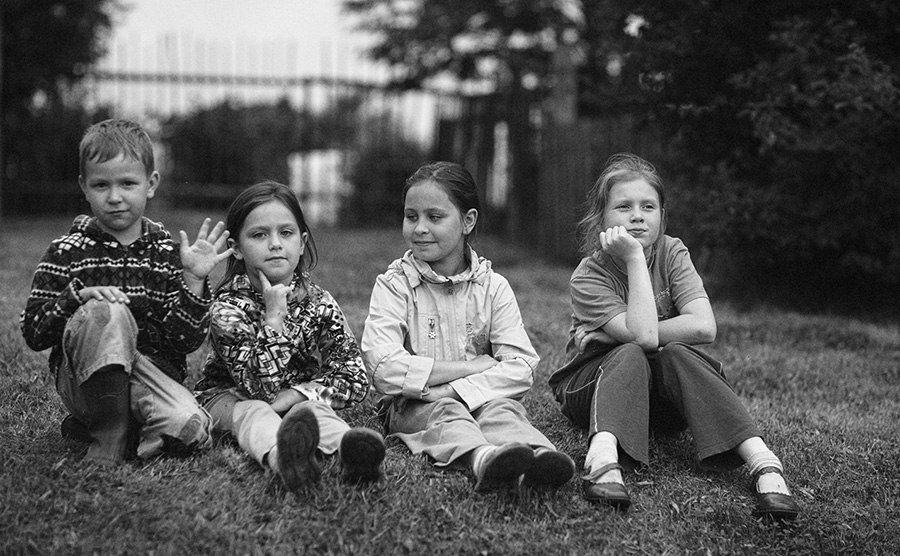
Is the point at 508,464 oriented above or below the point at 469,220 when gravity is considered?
below

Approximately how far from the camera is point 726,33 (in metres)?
7.24

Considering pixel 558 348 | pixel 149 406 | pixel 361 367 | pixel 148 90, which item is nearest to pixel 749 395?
pixel 558 348

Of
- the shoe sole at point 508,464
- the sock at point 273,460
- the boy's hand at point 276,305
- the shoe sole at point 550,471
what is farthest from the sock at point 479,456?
the boy's hand at point 276,305

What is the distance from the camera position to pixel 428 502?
3.16m

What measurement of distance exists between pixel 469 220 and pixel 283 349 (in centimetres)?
98

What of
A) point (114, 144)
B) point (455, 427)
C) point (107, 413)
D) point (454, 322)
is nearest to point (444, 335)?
point (454, 322)

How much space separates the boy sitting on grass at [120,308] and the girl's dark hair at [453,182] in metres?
0.85

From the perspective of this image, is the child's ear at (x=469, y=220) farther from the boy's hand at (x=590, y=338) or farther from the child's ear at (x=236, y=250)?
the child's ear at (x=236, y=250)

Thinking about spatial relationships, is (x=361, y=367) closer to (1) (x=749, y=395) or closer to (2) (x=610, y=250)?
(2) (x=610, y=250)

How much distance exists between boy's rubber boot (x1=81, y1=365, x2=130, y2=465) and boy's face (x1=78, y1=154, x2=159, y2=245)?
0.52 m

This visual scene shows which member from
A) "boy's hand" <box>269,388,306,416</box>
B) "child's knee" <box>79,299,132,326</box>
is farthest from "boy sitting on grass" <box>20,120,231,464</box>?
"boy's hand" <box>269,388,306,416</box>

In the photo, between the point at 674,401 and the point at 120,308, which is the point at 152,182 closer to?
the point at 120,308

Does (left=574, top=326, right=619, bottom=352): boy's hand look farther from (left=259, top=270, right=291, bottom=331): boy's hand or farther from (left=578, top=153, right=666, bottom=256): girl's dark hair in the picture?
(left=259, top=270, right=291, bottom=331): boy's hand

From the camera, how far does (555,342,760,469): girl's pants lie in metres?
3.45
